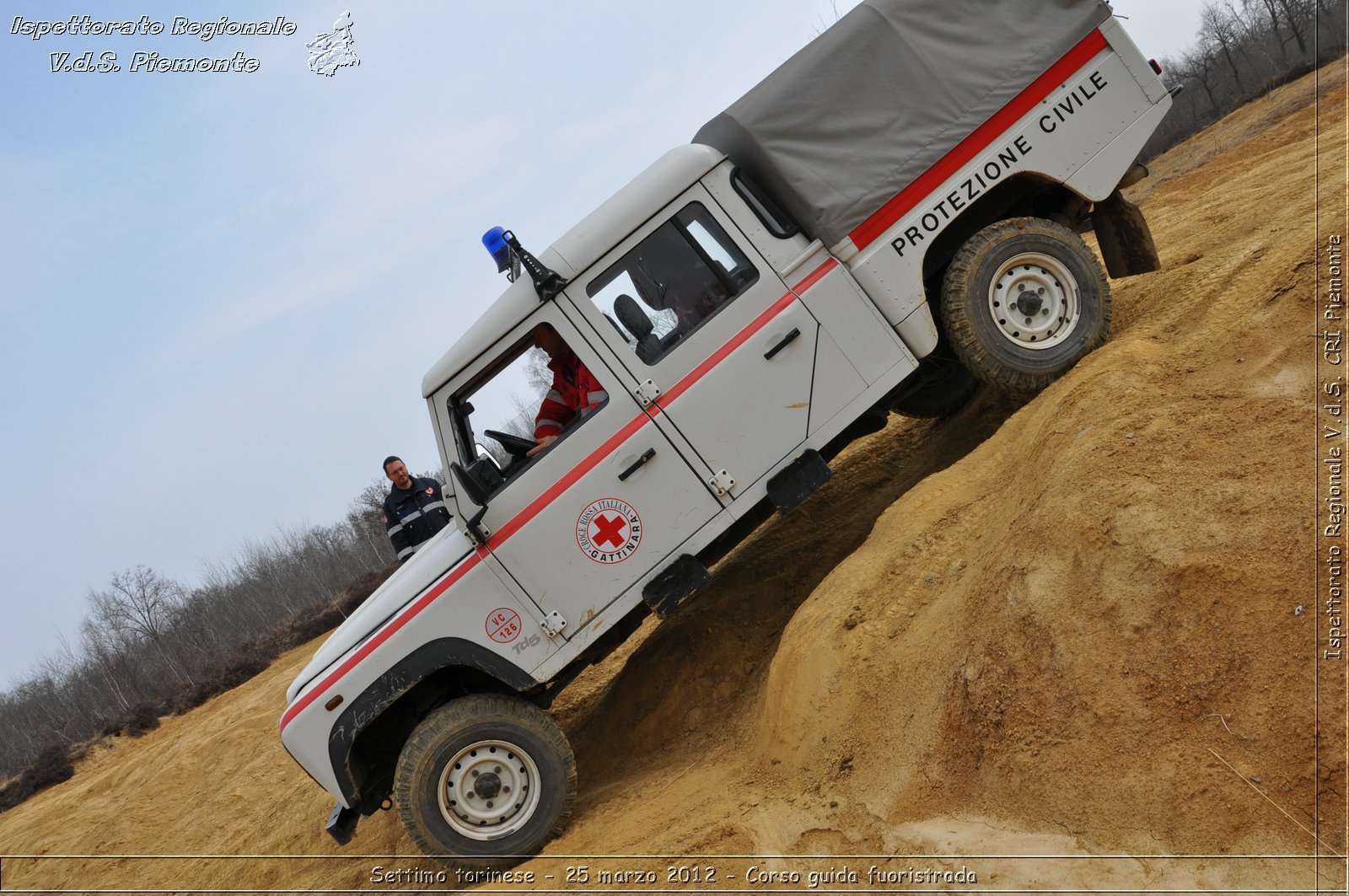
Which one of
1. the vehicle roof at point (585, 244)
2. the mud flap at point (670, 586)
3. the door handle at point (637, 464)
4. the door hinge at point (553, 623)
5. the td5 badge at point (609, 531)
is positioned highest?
the vehicle roof at point (585, 244)

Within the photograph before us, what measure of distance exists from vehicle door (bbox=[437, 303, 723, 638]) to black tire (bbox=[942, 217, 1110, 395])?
5.71ft

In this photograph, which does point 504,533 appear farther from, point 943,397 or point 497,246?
point 943,397

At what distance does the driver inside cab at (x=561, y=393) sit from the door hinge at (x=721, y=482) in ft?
2.31

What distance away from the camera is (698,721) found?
5.78 meters

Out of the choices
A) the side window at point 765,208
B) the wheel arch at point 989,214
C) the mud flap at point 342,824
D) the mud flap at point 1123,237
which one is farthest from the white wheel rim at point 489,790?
the mud flap at point 1123,237

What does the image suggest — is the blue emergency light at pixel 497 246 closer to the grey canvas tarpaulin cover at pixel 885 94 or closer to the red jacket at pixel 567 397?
the red jacket at pixel 567 397

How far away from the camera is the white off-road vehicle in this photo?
4.88 meters

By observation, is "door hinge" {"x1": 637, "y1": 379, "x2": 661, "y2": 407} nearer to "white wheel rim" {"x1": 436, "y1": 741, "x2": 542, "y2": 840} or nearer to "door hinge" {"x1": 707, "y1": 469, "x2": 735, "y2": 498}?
"door hinge" {"x1": 707, "y1": 469, "x2": 735, "y2": 498}

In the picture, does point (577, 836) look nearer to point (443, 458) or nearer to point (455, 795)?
point (455, 795)

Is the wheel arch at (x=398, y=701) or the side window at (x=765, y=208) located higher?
the side window at (x=765, y=208)

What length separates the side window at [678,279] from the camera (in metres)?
4.98

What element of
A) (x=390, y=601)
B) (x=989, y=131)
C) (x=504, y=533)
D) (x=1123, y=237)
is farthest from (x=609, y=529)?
(x=1123, y=237)

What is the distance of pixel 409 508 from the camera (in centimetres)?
740

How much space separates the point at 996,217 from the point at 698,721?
11.5 ft
